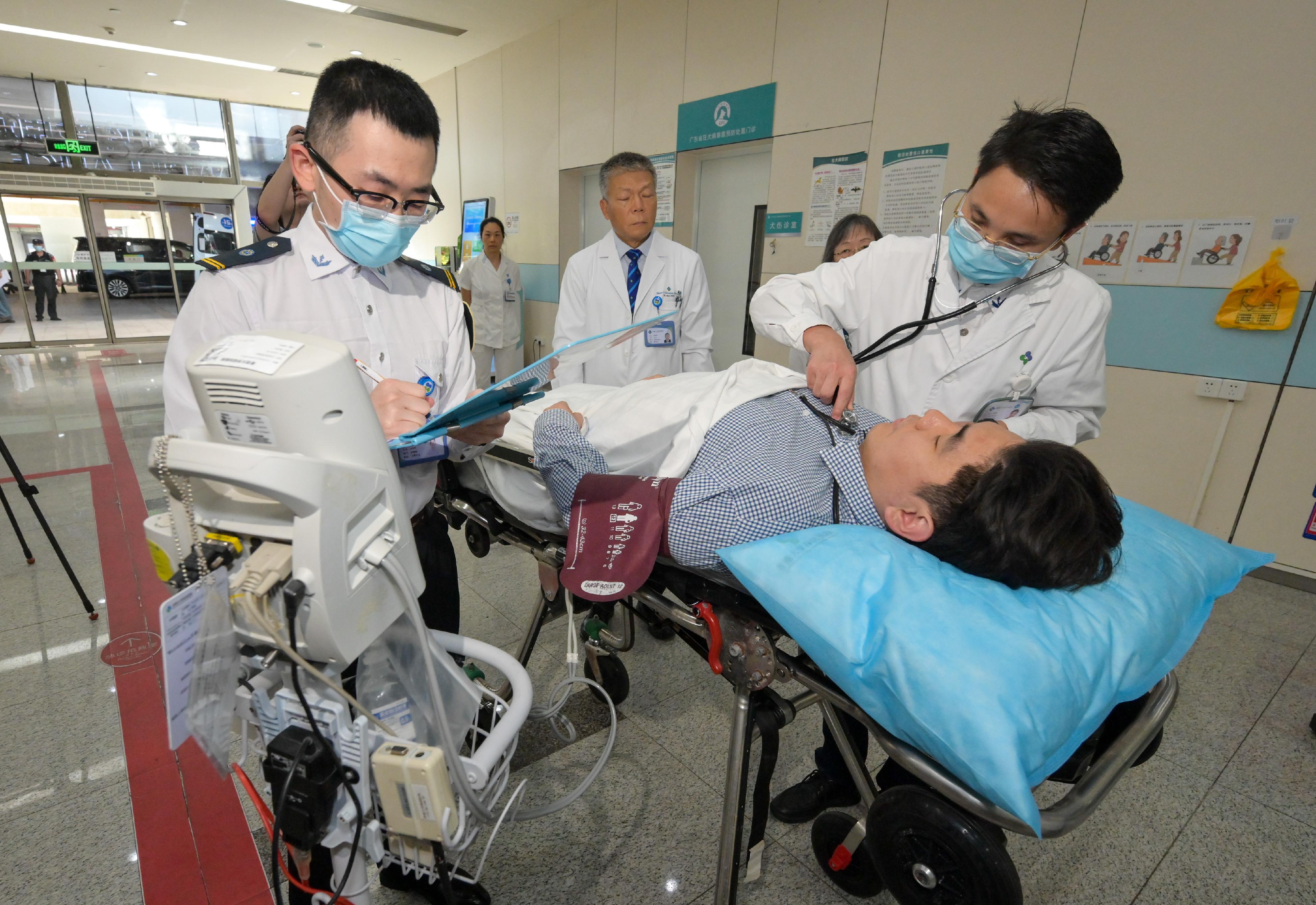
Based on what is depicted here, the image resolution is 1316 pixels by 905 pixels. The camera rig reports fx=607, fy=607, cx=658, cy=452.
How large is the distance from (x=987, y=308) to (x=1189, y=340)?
183 cm

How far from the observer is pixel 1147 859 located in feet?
4.52

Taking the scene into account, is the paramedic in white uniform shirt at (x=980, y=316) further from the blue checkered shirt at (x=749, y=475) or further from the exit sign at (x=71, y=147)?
the exit sign at (x=71, y=147)

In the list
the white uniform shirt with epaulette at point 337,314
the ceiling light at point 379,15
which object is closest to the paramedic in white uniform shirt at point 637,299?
the white uniform shirt with epaulette at point 337,314

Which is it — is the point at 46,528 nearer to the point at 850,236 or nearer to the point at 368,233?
the point at 368,233

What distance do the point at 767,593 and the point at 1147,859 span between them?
4.28 ft

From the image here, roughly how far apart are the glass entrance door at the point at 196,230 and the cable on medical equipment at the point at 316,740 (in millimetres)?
10612

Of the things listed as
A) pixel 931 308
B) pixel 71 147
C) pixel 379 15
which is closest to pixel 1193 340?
pixel 931 308

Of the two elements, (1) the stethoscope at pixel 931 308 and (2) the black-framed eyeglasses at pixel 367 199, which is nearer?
(2) the black-framed eyeglasses at pixel 367 199

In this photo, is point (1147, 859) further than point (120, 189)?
No

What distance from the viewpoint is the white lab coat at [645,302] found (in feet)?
8.50

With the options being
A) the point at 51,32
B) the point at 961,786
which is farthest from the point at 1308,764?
the point at 51,32

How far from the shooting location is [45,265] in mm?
7555

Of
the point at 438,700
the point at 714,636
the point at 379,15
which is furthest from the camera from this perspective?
the point at 379,15

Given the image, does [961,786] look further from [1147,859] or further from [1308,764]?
[1308,764]
